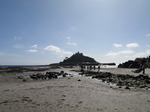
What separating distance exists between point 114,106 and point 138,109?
1.32 metres

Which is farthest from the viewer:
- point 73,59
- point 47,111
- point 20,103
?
point 73,59

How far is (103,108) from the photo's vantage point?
279 inches

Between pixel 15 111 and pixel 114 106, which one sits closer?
pixel 15 111

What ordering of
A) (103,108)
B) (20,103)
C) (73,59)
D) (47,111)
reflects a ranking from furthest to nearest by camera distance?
1. (73,59)
2. (20,103)
3. (103,108)
4. (47,111)

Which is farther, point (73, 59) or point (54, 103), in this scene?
point (73, 59)

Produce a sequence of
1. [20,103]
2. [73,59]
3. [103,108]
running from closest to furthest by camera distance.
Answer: [103,108] → [20,103] → [73,59]

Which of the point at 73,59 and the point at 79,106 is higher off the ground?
the point at 73,59

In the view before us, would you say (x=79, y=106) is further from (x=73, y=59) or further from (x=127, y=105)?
(x=73, y=59)

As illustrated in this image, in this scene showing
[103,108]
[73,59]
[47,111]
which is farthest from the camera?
[73,59]

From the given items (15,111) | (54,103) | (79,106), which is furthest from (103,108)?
(15,111)

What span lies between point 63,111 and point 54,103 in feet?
4.71

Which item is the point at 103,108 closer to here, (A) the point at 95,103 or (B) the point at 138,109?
(A) the point at 95,103

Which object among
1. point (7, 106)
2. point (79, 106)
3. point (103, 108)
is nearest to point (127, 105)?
point (103, 108)

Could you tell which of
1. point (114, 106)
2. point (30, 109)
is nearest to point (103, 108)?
point (114, 106)
